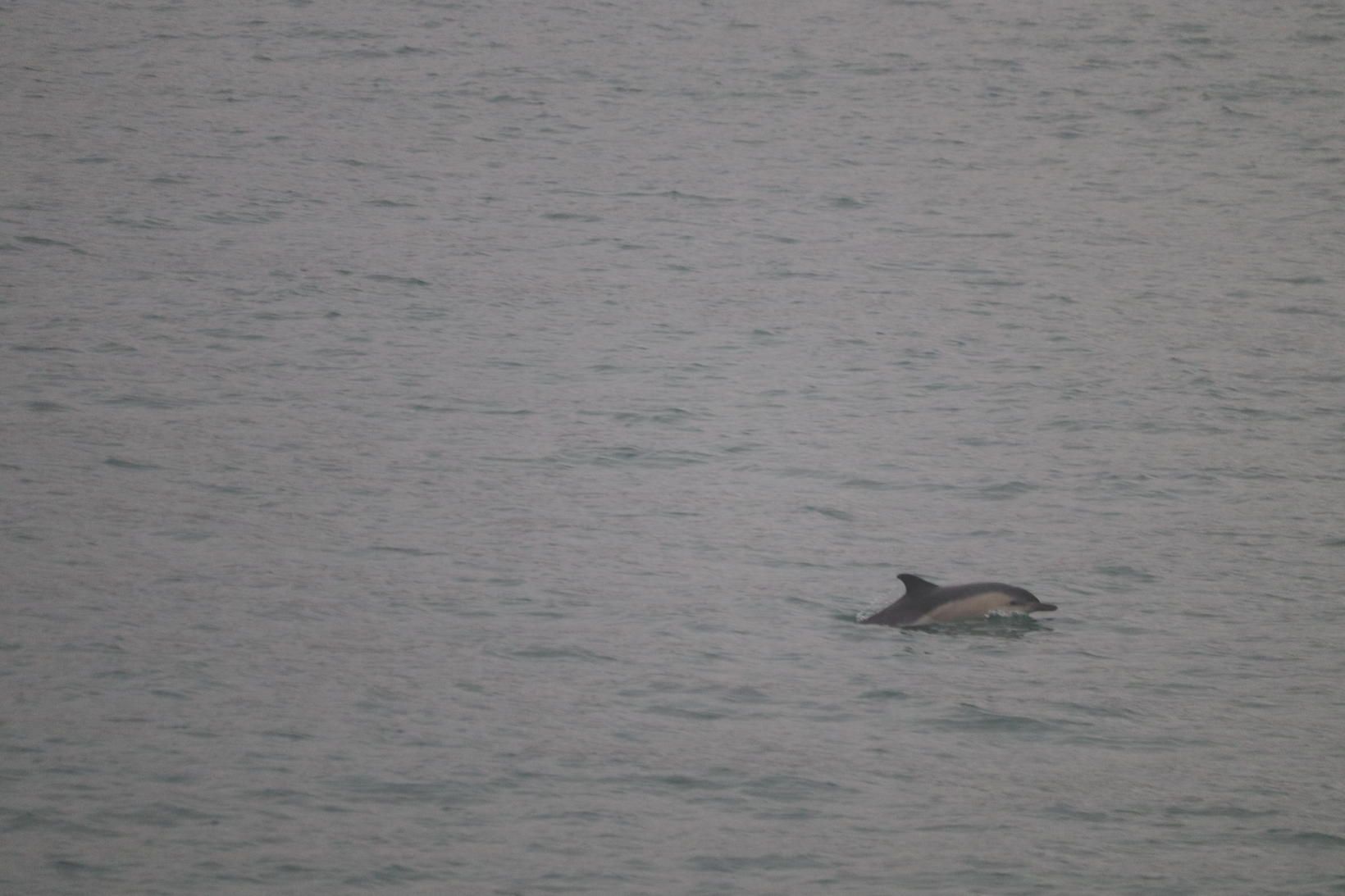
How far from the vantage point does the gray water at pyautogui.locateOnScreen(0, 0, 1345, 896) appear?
37.6 ft

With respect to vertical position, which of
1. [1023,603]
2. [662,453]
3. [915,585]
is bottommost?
[662,453]

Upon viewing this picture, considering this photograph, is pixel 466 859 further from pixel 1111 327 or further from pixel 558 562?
pixel 1111 327

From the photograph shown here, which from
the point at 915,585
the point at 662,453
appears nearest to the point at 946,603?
the point at 915,585

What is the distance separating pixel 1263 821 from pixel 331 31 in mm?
33519

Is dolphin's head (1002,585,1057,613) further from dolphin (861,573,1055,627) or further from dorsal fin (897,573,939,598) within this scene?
dorsal fin (897,573,939,598)

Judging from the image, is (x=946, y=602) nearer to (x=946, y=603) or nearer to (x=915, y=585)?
(x=946, y=603)

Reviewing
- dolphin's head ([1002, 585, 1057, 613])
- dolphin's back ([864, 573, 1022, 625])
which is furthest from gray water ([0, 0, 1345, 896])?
dolphin's head ([1002, 585, 1057, 613])

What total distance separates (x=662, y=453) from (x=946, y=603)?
→ 21.9ft

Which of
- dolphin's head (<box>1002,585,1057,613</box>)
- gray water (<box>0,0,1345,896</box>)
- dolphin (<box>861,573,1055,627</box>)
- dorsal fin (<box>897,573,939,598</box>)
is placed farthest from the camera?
dolphin's head (<box>1002,585,1057,613</box>)

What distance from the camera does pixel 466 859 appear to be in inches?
418

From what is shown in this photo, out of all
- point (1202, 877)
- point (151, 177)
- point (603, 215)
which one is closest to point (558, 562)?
point (1202, 877)

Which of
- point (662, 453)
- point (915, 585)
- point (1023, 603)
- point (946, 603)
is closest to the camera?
point (915, 585)

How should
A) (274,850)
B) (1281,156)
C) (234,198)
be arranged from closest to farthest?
1. (274,850)
2. (234,198)
3. (1281,156)

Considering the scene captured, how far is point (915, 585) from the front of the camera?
14.5 metres
